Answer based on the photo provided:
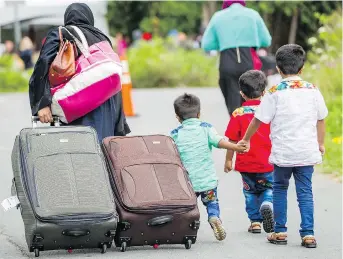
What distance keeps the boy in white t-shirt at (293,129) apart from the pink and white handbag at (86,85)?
1050mm

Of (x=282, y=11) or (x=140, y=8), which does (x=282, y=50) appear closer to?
(x=282, y=11)

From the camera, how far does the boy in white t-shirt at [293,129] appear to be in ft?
26.5

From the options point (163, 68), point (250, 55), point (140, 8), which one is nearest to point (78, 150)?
point (250, 55)

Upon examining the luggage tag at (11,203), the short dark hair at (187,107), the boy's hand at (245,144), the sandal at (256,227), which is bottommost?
the sandal at (256,227)

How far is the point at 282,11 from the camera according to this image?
42.1 m

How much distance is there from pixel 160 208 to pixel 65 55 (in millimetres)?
1358

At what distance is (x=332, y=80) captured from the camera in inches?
680

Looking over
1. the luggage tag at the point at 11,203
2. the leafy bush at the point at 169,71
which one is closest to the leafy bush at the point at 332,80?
the luggage tag at the point at 11,203

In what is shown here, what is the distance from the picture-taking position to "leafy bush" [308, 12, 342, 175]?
13.2m

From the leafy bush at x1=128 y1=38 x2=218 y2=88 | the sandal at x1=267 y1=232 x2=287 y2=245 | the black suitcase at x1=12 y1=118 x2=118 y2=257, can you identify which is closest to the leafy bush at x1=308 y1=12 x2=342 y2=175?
the sandal at x1=267 y1=232 x2=287 y2=245

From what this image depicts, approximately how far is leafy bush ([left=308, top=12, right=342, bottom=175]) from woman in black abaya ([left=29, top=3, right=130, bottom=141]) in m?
4.65

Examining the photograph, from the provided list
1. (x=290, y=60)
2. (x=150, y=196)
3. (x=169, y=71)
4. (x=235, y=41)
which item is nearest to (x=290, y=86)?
(x=290, y=60)

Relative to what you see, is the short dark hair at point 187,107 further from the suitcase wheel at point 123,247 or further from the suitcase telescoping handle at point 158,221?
the suitcase wheel at point 123,247

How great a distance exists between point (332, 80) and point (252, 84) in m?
8.92
